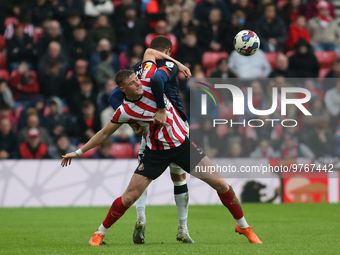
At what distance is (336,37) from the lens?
15883 mm

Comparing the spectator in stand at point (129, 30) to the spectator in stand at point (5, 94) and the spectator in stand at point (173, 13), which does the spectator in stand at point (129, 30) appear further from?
the spectator in stand at point (5, 94)

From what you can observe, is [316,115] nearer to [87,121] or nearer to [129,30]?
[87,121]

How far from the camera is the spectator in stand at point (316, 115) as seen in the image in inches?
499

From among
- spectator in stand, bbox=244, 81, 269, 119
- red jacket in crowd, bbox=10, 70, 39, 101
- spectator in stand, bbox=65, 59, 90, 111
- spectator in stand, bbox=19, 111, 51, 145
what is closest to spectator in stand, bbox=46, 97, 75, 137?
spectator in stand, bbox=19, 111, 51, 145

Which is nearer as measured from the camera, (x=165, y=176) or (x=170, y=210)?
(x=170, y=210)

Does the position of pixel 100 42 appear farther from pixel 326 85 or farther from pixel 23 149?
pixel 326 85

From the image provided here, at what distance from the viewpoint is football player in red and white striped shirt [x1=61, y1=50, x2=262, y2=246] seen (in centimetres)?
620

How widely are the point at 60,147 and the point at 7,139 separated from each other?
1.29 metres

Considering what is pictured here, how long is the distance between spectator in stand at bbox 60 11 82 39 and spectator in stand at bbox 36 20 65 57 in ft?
1.05

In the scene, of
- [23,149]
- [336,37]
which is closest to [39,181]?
[23,149]

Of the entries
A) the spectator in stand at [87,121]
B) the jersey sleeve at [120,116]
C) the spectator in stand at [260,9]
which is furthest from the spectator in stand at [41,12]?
the jersey sleeve at [120,116]

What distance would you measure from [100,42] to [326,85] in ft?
19.3

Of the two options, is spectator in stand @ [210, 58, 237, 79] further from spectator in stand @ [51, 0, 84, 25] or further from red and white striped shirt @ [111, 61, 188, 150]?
red and white striped shirt @ [111, 61, 188, 150]

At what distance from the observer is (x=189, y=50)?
1447cm
